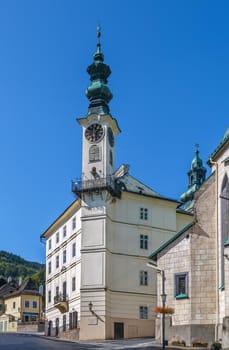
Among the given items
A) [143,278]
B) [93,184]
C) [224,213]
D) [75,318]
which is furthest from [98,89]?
[224,213]

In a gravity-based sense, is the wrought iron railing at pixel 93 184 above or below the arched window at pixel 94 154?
below

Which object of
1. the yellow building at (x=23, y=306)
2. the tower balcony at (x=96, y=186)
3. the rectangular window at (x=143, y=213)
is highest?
the tower balcony at (x=96, y=186)

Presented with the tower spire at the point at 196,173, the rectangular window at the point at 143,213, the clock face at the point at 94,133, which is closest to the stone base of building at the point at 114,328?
the rectangular window at the point at 143,213

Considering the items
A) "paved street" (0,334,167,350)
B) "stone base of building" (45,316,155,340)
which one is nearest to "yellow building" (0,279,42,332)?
"stone base of building" (45,316,155,340)

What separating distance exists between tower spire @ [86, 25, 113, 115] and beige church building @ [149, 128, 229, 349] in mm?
20551

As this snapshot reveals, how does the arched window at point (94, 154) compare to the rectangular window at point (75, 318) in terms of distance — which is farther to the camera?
the arched window at point (94, 154)

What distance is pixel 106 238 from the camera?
51.2m

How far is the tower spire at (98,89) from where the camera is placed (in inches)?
2189

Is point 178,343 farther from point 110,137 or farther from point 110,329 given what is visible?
point 110,137

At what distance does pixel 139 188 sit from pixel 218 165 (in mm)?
21502

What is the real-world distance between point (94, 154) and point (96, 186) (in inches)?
124

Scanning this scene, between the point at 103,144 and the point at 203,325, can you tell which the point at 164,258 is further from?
the point at 103,144

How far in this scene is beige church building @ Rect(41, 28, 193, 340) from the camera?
50781 mm

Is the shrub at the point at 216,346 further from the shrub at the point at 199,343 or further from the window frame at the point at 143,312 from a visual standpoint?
the window frame at the point at 143,312
